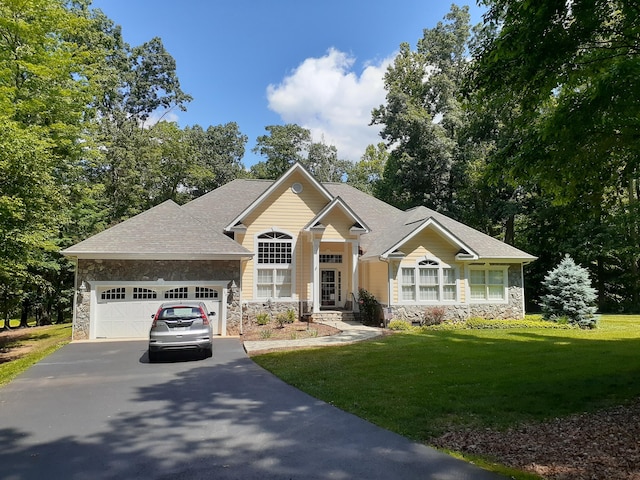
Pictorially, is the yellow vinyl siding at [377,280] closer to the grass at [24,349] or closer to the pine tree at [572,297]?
the pine tree at [572,297]

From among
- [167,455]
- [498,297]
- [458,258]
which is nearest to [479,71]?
[167,455]

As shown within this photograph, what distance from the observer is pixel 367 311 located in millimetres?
20281

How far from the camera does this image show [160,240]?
17016mm

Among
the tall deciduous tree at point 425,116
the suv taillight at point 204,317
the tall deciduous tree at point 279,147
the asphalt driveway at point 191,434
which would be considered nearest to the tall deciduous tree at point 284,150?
the tall deciduous tree at point 279,147

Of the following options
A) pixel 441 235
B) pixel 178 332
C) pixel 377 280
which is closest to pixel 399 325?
pixel 377 280

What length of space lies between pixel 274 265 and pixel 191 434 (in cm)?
1487

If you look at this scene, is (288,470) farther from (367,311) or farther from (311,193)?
(311,193)

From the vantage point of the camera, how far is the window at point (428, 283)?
1992 cm

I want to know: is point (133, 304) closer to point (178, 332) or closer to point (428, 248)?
point (178, 332)

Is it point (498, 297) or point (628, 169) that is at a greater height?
point (628, 169)

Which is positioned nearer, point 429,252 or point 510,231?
point 429,252

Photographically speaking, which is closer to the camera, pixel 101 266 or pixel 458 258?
pixel 101 266

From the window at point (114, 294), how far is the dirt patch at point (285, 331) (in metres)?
4.70

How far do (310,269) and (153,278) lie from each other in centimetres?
767
